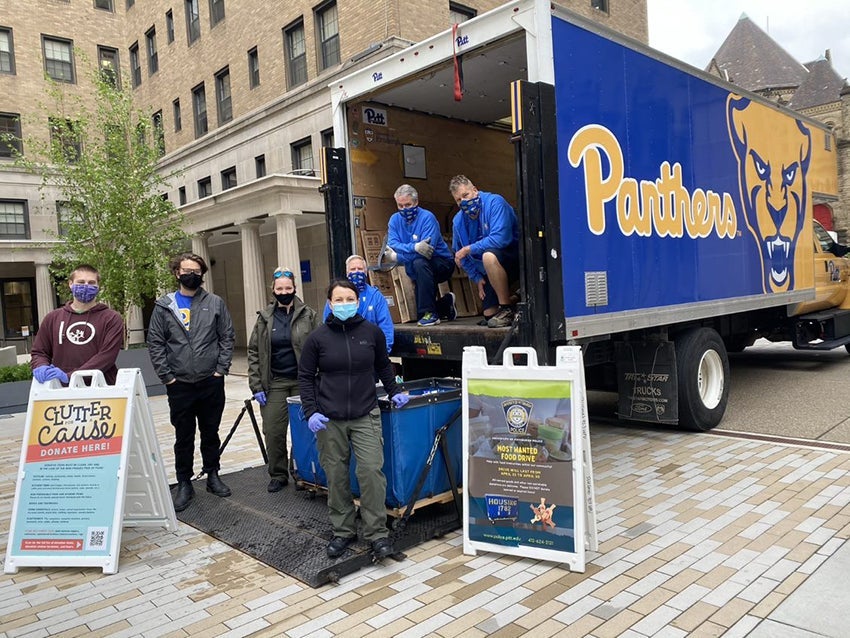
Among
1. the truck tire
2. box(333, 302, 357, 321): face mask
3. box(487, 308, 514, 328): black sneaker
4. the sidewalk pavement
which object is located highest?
box(333, 302, 357, 321): face mask

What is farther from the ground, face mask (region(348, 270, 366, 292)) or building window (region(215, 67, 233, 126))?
building window (region(215, 67, 233, 126))

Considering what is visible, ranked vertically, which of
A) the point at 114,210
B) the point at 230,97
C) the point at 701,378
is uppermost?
the point at 230,97

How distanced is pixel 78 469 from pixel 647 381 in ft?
16.9

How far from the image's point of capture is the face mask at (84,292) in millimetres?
4695

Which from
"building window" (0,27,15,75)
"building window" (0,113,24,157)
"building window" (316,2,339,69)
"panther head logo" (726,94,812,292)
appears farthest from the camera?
"building window" (0,113,24,157)

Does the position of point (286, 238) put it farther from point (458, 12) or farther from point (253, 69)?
point (253, 69)

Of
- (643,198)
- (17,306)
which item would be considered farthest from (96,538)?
(17,306)

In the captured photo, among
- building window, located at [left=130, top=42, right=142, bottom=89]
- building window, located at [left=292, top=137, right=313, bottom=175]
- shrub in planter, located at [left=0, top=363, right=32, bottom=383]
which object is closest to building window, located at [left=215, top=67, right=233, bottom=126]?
building window, located at [left=292, top=137, right=313, bottom=175]

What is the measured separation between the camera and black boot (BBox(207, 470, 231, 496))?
213 inches

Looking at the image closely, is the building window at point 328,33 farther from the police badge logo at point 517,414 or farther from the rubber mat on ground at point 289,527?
the police badge logo at point 517,414

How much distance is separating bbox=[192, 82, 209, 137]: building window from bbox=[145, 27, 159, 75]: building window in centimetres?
369

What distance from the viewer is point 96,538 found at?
4.14 m

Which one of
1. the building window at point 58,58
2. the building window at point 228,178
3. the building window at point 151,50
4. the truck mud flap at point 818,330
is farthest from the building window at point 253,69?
the truck mud flap at point 818,330

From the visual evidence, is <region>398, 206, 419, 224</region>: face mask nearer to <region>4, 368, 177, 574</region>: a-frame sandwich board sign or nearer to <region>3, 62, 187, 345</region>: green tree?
<region>4, 368, 177, 574</region>: a-frame sandwich board sign
